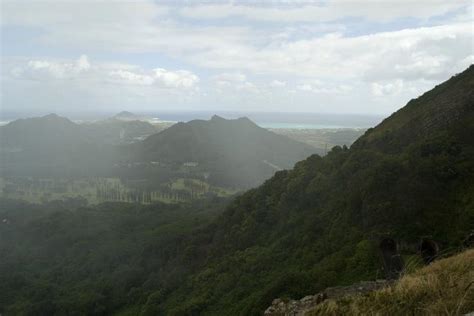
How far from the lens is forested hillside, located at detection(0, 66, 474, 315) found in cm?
2475

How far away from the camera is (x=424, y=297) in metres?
7.77

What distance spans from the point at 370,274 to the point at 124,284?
55.3m

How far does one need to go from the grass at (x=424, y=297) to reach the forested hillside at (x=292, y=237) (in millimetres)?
10598

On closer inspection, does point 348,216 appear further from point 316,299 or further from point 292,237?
point 316,299

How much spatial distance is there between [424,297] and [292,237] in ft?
111

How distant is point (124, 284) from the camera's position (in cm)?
6538

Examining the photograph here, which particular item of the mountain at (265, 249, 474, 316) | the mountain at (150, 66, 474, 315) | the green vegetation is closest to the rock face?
the mountain at (265, 249, 474, 316)

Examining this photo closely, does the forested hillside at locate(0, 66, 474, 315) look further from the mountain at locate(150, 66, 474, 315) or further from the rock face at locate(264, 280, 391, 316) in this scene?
the rock face at locate(264, 280, 391, 316)

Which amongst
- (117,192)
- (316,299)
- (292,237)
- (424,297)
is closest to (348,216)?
(292,237)

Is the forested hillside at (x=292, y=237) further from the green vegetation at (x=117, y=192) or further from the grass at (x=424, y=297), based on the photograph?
the green vegetation at (x=117, y=192)

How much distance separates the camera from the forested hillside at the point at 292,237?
2475cm

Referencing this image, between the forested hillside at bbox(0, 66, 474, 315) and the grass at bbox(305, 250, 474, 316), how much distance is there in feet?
34.8

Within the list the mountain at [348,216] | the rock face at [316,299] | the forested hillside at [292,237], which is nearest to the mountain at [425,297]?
the rock face at [316,299]

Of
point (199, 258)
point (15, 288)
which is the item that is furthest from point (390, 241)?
point (15, 288)
